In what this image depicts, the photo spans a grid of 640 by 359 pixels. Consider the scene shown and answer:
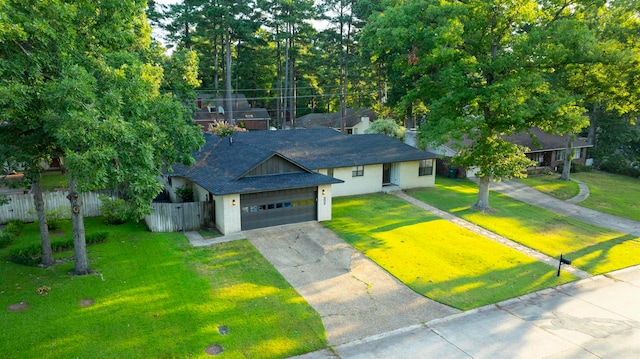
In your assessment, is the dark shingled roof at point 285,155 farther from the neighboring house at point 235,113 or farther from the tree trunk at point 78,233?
the neighboring house at point 235,113

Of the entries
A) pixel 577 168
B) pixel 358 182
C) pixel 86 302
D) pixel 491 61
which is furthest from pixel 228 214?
pixel 577 168

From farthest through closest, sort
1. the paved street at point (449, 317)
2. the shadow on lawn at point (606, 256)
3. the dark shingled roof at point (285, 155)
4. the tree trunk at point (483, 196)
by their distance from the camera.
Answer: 1. the tree trunk at point (483, 196)
2. the dark shingled roof at point (285, 155)
3. the shadow on lawn at point (606, 256)
4. the paved street at point (449, 317)

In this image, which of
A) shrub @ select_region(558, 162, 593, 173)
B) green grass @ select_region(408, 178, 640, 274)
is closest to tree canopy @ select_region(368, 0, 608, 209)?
green grass @ select_region(408, 178, 640, 274)

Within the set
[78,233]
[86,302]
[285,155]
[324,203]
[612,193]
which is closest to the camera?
[86,302]

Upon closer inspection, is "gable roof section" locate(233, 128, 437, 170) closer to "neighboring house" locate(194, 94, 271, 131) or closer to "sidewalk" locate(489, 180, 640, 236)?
"sidewalk" locate(489, 180, 640, 236)

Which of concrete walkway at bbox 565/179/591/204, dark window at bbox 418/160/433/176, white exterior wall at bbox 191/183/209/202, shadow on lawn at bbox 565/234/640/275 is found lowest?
shadow on lawn at bbox 565/234/640/275

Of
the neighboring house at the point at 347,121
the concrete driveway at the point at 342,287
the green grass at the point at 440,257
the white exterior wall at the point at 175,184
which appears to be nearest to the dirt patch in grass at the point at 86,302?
the concrete driveway at the point at 342,287

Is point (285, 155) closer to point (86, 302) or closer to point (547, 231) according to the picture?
point (86, 302)
